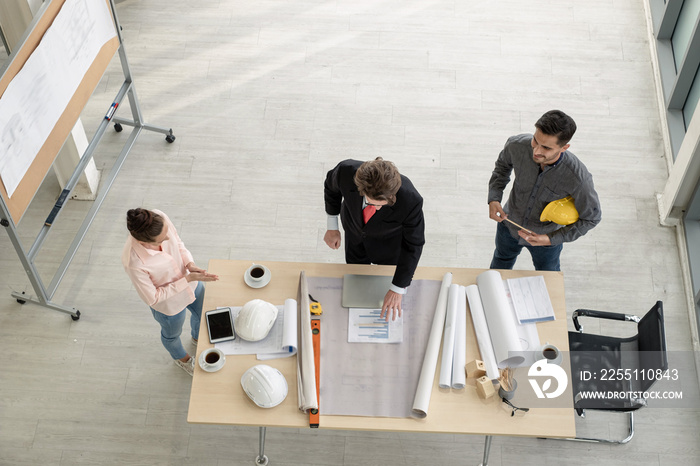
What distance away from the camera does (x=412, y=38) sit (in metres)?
5.64

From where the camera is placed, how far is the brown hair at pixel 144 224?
2.98 m

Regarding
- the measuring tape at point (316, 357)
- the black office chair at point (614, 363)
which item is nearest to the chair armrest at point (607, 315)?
the black office chair at point (614, 363)

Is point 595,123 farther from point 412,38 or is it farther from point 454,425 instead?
point 454,425

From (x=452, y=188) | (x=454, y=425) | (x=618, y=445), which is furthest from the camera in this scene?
(x=452, y=188)

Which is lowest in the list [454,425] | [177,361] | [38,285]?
[177,361]

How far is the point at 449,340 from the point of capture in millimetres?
3195

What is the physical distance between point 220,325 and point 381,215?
90cm

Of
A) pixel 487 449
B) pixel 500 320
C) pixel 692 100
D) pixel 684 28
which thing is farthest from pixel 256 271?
pixel 684 28

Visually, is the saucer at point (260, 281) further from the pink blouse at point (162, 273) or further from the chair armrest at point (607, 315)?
the chair armrest at point (607, 315)

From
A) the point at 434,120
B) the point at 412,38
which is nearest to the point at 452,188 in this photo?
the point at 434,120

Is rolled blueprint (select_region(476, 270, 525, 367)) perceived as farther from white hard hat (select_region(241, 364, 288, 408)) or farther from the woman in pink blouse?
the woman in pink blouse

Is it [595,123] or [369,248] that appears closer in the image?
[369,248]

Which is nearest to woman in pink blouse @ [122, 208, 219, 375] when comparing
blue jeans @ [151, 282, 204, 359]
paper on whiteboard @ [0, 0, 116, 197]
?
blue jeans @ [151, 282, 204, 359]

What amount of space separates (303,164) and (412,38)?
1529mm
